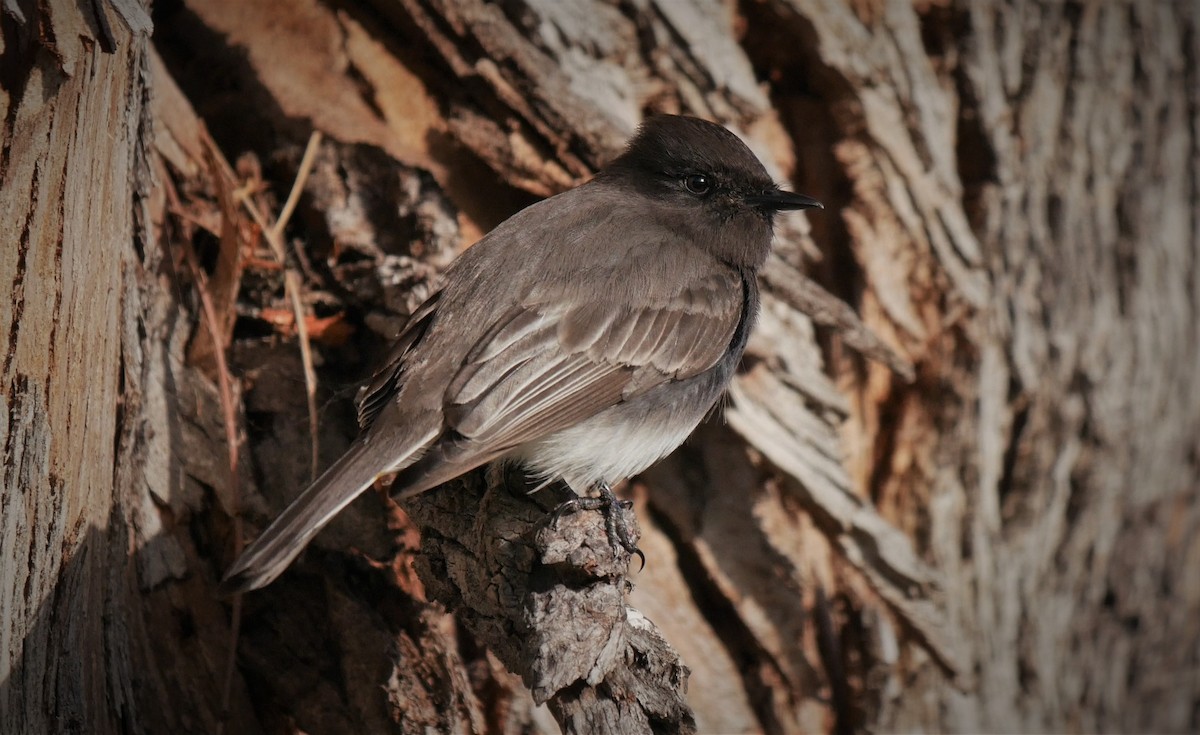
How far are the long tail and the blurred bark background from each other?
31 cm

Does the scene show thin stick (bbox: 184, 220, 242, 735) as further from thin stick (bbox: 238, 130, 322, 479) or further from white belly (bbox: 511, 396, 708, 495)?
white belly (bbox: 511, 396, 708, 495)

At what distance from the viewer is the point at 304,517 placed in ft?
8.21

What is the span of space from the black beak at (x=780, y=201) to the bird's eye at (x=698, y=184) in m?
0.16

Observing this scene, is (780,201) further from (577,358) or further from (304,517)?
(304,517)

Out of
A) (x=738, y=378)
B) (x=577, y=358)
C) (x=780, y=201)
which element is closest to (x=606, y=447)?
(x=577, y=358)

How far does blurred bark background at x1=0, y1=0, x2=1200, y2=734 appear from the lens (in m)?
2.66

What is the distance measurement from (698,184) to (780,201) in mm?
310

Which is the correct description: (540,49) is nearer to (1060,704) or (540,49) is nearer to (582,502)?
(582,502)

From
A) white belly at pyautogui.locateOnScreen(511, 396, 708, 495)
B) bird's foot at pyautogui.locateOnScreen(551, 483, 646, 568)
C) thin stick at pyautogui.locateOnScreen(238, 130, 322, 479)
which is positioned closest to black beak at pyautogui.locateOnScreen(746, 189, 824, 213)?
white belly at pyautogui.locateOnScreen(511, 396, 708, 495)

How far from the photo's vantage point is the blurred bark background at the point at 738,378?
105 inches

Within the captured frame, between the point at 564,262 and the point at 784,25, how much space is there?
1561mm

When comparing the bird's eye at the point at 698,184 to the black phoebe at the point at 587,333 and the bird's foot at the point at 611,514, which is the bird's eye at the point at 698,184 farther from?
the bird's foot at the point at 611,514

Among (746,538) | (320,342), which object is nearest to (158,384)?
(320,342)

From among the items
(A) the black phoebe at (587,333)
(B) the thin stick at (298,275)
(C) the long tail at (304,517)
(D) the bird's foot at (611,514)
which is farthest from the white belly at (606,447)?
(B) the thin stick at (298,275)
